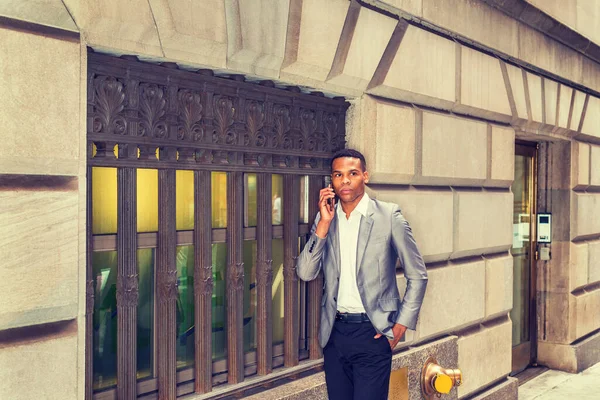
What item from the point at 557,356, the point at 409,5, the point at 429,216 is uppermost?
the point at 409,5

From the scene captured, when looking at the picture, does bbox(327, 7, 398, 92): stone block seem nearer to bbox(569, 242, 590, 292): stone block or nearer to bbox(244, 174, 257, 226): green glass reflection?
bbox(244, 174, 257, 226): green glass reflection

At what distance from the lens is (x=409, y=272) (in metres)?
3.54

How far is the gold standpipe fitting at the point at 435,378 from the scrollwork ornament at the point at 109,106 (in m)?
Result: 3.14

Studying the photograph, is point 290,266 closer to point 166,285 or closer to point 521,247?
point 166,285

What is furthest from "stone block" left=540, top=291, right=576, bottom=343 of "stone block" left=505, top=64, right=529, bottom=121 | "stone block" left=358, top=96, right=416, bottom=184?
"stone block" left=358, top=96, right=416, bottom=184

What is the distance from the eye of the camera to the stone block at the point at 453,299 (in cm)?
535

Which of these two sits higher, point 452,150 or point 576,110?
point 576,110

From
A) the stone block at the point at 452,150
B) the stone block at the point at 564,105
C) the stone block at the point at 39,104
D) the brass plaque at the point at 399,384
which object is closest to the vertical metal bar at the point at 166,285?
the stone block at the point at 39,104

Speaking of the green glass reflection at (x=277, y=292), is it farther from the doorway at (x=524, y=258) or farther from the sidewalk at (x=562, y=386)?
the doorway at (x=524, y=258)

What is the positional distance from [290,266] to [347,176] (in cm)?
117

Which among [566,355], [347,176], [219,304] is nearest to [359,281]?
[347,176]

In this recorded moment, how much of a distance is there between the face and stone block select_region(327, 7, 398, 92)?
112cm

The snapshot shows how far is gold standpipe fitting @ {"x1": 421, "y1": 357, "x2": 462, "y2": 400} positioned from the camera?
5.05 metres

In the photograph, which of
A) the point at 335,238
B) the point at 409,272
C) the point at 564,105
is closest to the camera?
the point at 409,272
